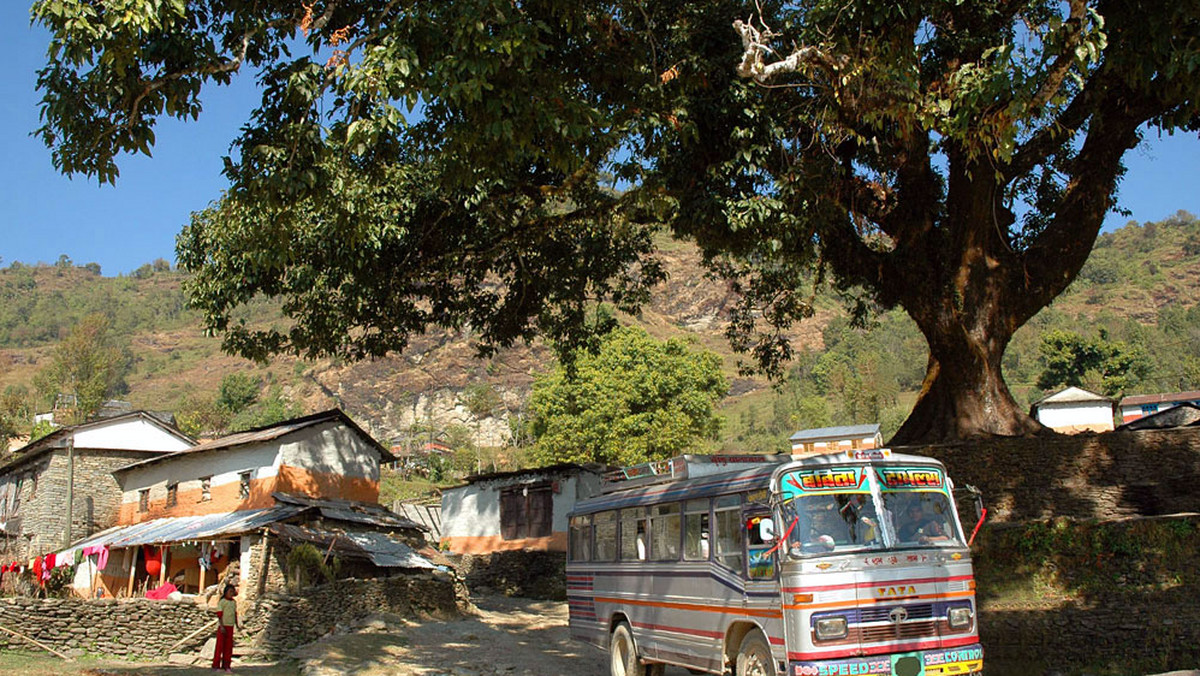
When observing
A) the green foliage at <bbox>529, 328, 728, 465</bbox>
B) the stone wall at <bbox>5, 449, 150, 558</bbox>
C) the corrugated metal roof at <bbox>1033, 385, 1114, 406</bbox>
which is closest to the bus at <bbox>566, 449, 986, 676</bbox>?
the stone wall at <bbox>5, 449, 150, 558</bbox>

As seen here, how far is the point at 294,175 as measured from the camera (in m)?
11.7

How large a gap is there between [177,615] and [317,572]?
3410 mm

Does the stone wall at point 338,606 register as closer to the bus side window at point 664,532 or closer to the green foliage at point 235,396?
the bus side window at point 664,532

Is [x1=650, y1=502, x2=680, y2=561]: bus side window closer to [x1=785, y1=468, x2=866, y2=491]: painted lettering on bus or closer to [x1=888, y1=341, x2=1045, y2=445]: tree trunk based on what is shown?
[x1=785, y1=468, x2=866, y2=491]: painted lettering on bus

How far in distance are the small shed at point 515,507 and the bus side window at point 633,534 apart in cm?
1703

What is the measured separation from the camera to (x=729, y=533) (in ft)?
34.7

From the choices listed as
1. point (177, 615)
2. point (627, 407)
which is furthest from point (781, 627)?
point (627, 407)

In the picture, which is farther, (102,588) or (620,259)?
(102,588)

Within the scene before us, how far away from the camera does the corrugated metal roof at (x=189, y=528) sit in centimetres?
2420

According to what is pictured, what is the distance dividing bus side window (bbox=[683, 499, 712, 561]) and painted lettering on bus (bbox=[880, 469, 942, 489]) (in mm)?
2276

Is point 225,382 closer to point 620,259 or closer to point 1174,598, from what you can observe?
point 620,259

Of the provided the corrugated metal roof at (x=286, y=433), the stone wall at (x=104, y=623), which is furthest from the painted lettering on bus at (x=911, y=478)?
the corrugated metal roof at (x=286, y=433)

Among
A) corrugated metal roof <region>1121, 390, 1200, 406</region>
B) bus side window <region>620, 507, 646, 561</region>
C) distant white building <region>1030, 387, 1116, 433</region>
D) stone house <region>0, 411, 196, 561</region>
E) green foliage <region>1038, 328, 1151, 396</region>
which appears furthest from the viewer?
green foliage <region>1038, 328, 1151, 396</region>

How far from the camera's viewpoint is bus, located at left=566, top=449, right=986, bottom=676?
29.9 feet
